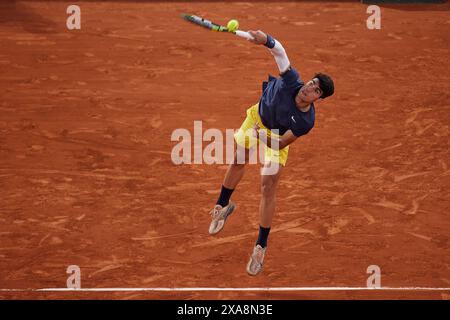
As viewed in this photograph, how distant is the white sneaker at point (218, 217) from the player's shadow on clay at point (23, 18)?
20.4ft

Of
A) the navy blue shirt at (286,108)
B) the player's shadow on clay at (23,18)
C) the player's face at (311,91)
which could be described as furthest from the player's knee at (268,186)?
the player's shadow on clay at (23,18)

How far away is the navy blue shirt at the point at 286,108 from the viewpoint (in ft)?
25.5

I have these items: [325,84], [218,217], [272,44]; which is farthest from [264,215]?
[272,44]

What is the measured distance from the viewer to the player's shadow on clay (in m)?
13.8

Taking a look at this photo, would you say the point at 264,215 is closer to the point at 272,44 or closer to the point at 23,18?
the point at 272,44

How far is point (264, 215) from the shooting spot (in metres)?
8.18

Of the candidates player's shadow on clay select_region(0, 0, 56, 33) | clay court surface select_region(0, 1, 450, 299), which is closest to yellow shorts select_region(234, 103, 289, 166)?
clay court surface select_region(0, 1, 450, 299)

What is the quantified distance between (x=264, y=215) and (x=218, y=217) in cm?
85

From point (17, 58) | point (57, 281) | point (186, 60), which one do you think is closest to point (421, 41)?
point (186, 60)

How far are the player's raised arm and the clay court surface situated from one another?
2.30m

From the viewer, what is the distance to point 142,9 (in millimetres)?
14586

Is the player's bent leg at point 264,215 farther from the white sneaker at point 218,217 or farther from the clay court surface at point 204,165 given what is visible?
the white sneaker at point 218,217

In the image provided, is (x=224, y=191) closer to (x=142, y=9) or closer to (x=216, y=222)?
(x=216, y=222)

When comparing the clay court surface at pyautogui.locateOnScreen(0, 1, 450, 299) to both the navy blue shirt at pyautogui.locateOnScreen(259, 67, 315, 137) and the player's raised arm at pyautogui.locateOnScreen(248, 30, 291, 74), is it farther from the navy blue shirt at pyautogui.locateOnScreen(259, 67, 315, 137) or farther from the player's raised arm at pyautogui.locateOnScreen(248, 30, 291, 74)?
the player's raised arm at pyautogui.locateOnScreen(248, 30, 291, 74)
